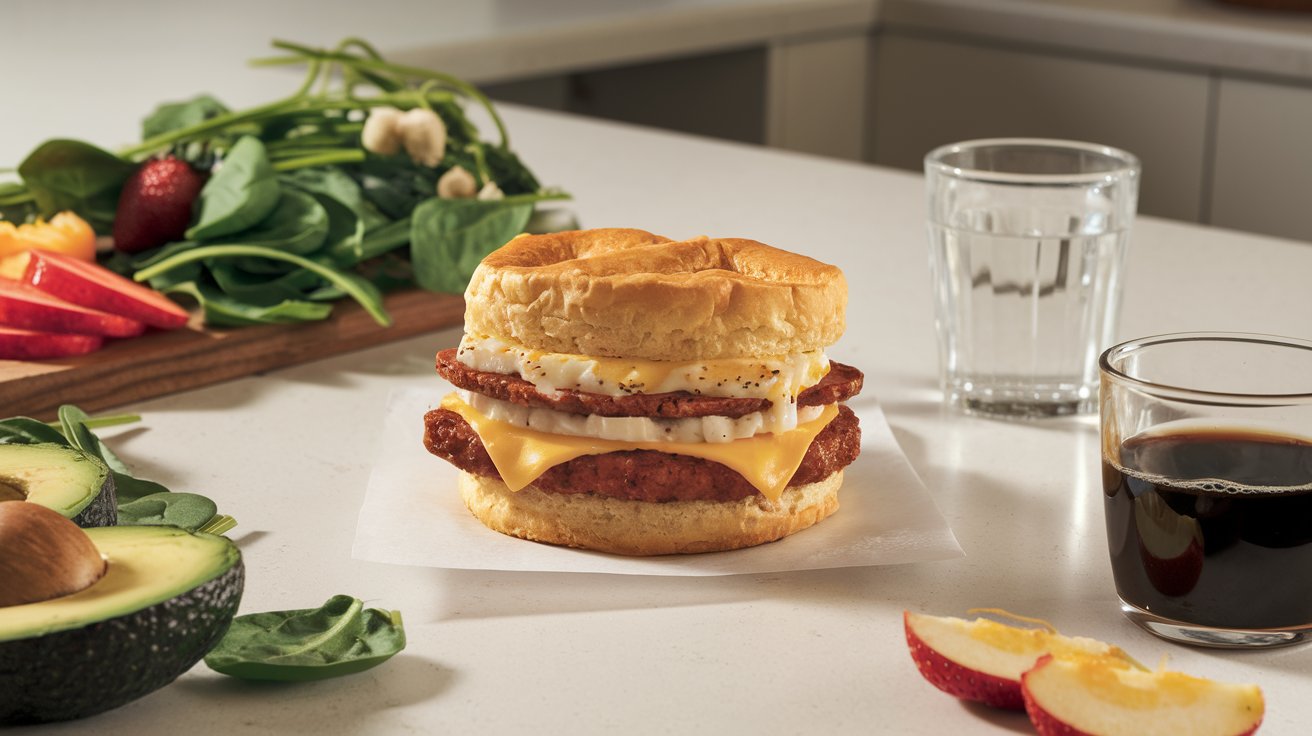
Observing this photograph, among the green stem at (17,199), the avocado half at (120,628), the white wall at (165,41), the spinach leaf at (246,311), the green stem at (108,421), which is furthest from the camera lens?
the white wall at (165,41)

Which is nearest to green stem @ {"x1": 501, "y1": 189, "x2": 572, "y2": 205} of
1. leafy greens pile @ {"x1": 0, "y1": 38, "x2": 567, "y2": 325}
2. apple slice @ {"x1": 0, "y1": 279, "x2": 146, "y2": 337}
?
leafy greens pile @ {"x1": 0, "y1": 38, "x2": 567, "y2": 325}

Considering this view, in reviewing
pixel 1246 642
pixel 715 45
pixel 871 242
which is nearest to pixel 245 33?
pixel 715 45

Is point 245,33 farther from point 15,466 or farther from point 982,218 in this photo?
point 15,466

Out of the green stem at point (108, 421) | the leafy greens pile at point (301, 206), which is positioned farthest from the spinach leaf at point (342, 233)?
the green stem at point (108, 421)

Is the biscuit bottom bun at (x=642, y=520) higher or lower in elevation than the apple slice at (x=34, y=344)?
lower

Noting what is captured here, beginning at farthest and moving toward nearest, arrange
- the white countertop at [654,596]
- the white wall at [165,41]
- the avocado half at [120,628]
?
the white wall at [165,41], the white countertop at [654,596], the avocado half at [120,628]

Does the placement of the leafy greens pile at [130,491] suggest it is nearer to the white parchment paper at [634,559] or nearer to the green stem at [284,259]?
the white parchment paper at [634,559]
